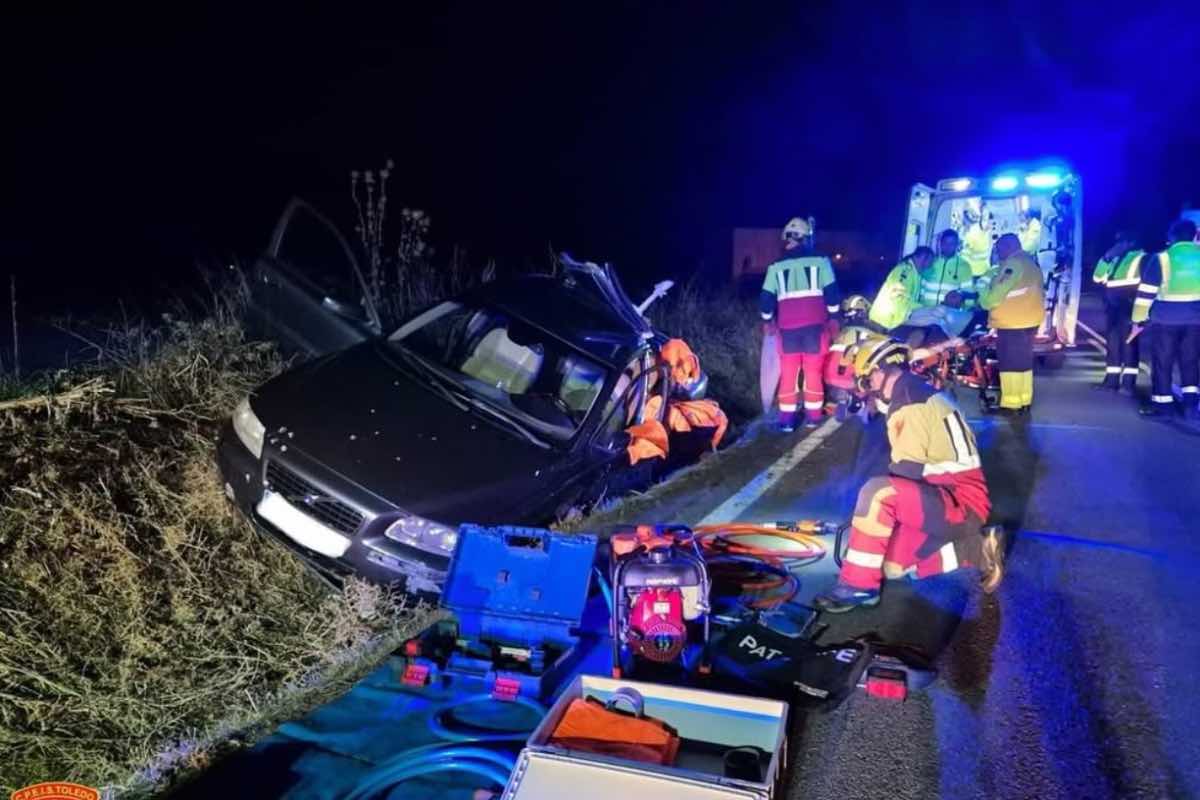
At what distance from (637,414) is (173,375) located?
276 cm

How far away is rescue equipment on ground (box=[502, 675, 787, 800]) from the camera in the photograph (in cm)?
245

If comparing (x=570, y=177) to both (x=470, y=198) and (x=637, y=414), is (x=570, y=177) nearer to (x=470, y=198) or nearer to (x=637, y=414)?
(x=470, y=198)

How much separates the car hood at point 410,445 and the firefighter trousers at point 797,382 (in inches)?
164

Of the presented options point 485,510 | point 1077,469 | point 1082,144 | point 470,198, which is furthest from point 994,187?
point 1082,144

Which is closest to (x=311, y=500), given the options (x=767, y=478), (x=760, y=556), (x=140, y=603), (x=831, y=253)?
(x=140, y=603)

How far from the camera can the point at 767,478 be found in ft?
21.6

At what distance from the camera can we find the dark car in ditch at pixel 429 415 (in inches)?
159

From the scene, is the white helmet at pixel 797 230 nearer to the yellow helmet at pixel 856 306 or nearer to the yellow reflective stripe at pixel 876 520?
the yellow helmet at pixel 856 306

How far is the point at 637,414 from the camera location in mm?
5625

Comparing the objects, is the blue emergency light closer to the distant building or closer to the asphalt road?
the asphalt road

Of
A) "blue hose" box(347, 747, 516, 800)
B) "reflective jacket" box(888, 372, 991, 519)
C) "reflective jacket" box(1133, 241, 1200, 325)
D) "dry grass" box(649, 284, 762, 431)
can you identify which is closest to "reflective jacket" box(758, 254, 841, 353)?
"dry grass" box(649, 284, 762, 431)

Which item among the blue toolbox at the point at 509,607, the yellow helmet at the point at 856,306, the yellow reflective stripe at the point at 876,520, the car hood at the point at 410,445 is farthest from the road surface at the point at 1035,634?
the yellow helmet at the point at 856,306

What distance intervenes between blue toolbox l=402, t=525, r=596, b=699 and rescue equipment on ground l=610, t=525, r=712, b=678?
17cm

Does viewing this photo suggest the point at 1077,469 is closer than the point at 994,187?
Yes
